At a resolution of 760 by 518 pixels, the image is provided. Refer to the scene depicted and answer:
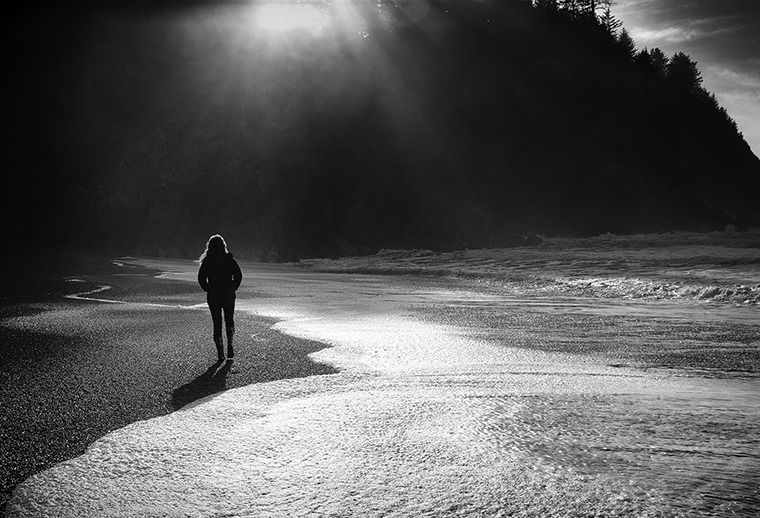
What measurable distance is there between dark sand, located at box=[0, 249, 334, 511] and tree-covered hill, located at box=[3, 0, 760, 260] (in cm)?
2945

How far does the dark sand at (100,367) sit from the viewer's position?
16.2ft

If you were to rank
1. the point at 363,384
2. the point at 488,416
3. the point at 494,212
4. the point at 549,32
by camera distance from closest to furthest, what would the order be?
the point at 488,416, the point at 363,384, the point at 494,212, the point at 549,32

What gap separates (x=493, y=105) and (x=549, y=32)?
52.0ft

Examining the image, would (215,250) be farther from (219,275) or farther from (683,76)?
(683,76)

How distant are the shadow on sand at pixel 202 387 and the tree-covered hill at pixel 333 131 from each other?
3491 cm

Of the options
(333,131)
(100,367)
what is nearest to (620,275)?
(100,367)

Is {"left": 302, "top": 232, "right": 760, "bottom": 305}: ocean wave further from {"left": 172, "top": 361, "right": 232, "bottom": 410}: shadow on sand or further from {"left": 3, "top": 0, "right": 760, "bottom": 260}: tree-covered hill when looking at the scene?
{"left": 3, "top": 0, "right": 760, "bottom": 260}: tree-covered hill

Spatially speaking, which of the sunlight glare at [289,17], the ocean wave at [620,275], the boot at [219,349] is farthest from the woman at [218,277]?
the sunlight glare at [289,17]

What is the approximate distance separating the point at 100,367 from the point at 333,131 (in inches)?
1792

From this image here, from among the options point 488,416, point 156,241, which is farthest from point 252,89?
point 488,416

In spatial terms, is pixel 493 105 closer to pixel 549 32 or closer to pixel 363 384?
pixel 549 32

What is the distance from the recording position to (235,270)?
8.81 metres

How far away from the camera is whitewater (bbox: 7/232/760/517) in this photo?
3.64 metres

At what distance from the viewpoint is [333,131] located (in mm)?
51531
